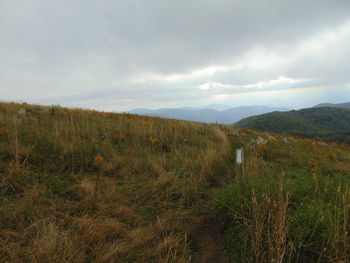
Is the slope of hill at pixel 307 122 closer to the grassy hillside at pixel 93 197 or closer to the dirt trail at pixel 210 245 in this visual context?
the grassy hillside at pixel 93 197

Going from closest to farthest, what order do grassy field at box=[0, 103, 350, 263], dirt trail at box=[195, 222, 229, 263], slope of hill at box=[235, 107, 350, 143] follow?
1. grassy field at box=[0, 103, 350, 263]
2. dirt trail at box=[195, 222, 229, 263]
3. slope of hill at box=[235, 107, 350, 143]

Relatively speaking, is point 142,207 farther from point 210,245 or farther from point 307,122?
point 307,122

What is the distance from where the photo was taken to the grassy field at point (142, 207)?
1.77m

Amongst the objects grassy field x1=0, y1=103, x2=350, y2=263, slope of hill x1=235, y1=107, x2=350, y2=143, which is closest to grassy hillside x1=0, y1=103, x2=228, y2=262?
grassy field x1=0, y1=103, x2=350, y2=263

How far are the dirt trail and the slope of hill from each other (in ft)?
432

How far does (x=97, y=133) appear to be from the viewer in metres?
4.98

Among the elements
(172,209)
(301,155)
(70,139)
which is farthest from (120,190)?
(301,155)

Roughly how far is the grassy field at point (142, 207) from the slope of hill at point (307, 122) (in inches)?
5152

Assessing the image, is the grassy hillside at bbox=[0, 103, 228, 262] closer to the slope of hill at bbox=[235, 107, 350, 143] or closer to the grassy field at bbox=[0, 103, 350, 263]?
the grassy field at bbox=[0, 103, 350, 263]

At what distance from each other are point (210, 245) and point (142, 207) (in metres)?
1.06

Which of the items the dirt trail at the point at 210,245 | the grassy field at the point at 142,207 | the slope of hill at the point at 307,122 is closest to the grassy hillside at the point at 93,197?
the grassy field at the point at 142,207

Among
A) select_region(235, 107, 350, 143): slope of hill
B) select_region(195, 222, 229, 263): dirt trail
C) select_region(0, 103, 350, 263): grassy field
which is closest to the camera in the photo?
select_region(0, 103, 350, 263): grassy field

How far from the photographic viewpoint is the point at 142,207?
2678 millimetres

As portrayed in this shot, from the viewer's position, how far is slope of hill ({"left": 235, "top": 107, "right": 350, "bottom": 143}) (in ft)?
418
